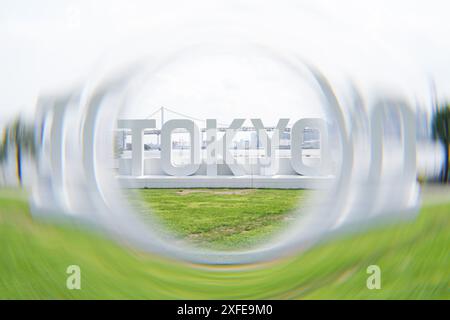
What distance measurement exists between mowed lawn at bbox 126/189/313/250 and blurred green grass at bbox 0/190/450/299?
213 centimetres

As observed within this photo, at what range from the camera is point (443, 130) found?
4.13 meters

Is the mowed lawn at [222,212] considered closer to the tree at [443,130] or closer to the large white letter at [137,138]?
the large white letter at [137,138]

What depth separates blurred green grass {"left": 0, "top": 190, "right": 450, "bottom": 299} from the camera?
12.9 ft

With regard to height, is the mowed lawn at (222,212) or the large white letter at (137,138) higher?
the large white letter at (137,138)

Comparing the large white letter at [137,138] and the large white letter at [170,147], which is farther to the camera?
the large white letter at [137,138]

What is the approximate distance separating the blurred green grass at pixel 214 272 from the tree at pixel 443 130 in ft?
1.02

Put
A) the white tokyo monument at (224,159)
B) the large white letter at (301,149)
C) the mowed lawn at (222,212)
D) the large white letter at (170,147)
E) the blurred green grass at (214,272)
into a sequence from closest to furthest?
the blurred green grass at (214,272) → the mowed lawn at (222,212) → the large white letter at (301,149) → the large white letter at (170,147) → the white tokyo monument at (224,159)

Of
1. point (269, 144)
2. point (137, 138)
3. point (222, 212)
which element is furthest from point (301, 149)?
point (137, 138)

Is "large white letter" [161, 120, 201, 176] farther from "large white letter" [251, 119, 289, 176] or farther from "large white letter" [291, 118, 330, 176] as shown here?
"large white letter" [291, 118, 330, 176]

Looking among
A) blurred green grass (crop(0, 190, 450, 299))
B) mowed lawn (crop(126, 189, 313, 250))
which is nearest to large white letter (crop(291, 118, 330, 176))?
mowed lawn (crop(126, 189, 313, 250))

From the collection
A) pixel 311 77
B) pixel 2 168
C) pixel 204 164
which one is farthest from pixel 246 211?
pixel 2 168

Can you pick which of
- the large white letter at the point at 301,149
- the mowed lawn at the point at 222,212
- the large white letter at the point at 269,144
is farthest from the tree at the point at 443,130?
the large white letter at the point at 269,144

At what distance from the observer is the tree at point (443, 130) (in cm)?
411

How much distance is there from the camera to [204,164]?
13.2m
